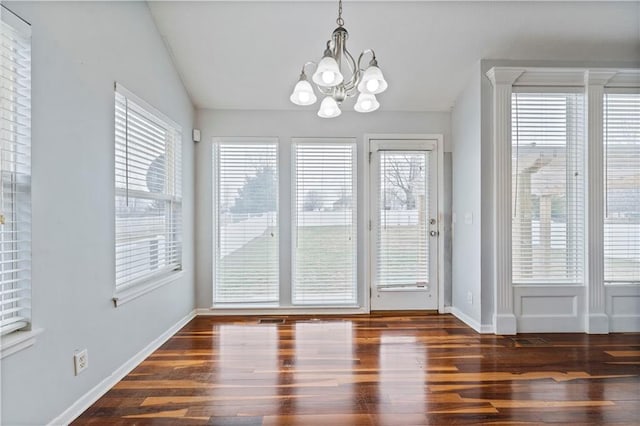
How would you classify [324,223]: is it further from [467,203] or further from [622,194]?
[622,194]

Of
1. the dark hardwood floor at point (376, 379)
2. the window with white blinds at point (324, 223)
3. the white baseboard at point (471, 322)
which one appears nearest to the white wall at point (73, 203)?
the dark hardwood floor at point (376, 379)

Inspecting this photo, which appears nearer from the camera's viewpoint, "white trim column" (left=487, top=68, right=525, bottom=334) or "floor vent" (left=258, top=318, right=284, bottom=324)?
"white trim column" (left=487, top=68, right=525, bottom=334)

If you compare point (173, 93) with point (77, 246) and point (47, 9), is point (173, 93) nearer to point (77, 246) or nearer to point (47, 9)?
point (47, 9)

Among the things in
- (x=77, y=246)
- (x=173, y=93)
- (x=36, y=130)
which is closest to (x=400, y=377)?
(x=77, y=246)

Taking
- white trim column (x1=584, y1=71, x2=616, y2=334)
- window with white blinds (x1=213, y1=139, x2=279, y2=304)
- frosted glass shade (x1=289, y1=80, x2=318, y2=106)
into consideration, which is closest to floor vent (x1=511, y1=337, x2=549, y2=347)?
white trim column (x1=584, y1=71, x2=616, y2=334)

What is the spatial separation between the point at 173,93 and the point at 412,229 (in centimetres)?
301

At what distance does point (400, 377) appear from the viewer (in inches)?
96.3

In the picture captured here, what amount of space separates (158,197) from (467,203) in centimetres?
310

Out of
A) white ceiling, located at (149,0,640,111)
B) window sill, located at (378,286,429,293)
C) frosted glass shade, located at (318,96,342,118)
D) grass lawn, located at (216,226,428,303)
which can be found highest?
white ceiling, located at (149,0,640,111)

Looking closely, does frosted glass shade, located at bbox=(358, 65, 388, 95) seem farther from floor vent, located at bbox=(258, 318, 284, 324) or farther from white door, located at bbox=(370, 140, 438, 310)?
floor vent, located at bbox=(258, 318, 284, 324)

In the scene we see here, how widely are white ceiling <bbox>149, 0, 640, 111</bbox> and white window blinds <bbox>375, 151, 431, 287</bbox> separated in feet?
3.04

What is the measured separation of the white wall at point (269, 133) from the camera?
4.01m

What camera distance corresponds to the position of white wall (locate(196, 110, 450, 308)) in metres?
4.01

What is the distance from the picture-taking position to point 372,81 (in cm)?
198
